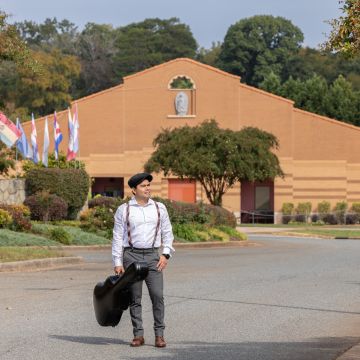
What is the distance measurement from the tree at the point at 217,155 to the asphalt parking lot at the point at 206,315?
25.6 meters

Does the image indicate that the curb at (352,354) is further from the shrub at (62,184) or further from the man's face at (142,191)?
the shrub at (62,184)

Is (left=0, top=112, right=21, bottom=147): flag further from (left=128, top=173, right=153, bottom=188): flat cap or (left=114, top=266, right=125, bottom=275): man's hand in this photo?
(left=114, top=266, right=125, bottom=275): man's hand

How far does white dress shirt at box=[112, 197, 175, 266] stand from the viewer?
36.0 ft

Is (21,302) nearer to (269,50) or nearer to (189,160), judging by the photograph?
(189,160)

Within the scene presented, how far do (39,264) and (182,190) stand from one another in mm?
44007

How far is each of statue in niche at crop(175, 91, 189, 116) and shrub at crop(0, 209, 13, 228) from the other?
35359 millimetres

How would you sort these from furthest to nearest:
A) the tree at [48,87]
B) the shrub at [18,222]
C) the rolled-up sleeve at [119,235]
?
1. the tree at [48,87]
2. the shrub at [18,222]
3. the rolled-up sleeve at [119,235]

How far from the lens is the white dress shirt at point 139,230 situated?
11.0m

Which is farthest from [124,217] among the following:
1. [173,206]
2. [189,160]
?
[189,160]

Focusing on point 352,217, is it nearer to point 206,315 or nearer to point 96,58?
point 206,315

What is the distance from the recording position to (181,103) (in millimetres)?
64250

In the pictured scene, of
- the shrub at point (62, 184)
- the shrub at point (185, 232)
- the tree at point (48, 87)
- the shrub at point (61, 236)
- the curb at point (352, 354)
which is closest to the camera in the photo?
the curb at point (352, 354)

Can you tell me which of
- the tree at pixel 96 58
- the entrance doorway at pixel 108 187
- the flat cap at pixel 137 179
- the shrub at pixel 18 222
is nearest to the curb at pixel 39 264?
the shrub at pixel 18 222

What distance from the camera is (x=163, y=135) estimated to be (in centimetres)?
5206
